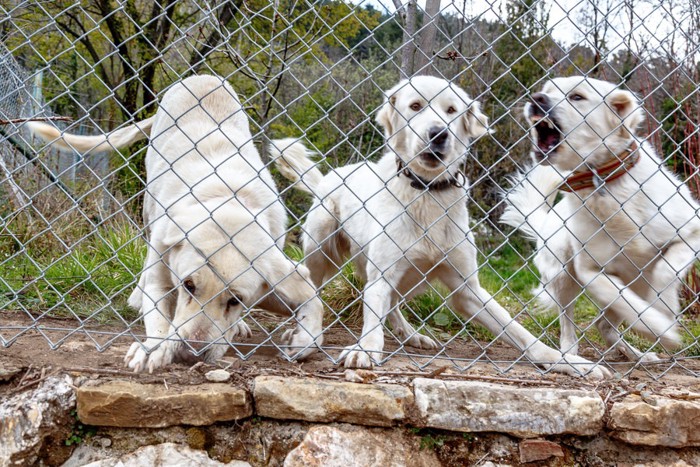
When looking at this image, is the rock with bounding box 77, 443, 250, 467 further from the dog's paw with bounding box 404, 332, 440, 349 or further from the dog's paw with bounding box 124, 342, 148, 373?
the dog's paw with bounding box 404, 332, 440, 349

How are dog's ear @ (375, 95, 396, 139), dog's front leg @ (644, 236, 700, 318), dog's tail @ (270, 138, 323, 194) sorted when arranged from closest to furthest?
dog's front leg @ (644, 236, 700, 318), dog's ear @ (375, 95, 396, 139), dog's tail @ (270, 138, 323, 194)

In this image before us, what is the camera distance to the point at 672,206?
9.50 ft

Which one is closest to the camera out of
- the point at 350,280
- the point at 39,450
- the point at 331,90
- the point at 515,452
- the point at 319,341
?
the point at 39,450

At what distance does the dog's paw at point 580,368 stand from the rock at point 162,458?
136 cm

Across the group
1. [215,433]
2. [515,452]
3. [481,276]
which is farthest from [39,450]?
[481,276]

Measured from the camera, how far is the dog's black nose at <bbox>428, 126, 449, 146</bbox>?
2.76m

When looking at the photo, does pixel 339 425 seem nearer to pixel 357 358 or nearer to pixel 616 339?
pixel 357 358

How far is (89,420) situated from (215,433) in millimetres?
376

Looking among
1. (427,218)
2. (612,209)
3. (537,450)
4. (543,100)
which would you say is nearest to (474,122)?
(543,100)

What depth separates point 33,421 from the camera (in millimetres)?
1850

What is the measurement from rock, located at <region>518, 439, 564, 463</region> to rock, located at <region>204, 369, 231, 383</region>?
3.26ft

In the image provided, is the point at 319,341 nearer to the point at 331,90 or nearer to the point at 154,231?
the point at 154,231

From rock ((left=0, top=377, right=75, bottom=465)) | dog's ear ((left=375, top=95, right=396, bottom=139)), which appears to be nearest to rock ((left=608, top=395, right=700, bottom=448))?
dog's ear ((left=375, top=95, right=396, bottom=139))

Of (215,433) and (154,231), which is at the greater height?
(154,231)
